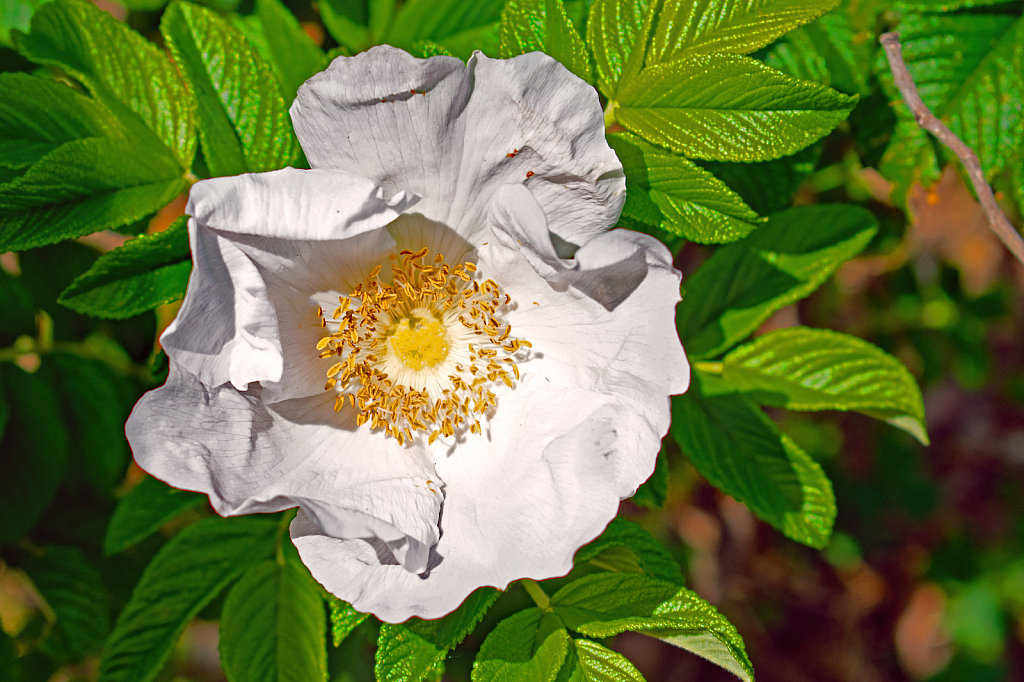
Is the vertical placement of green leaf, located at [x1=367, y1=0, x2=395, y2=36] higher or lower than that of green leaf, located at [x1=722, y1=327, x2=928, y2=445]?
higher

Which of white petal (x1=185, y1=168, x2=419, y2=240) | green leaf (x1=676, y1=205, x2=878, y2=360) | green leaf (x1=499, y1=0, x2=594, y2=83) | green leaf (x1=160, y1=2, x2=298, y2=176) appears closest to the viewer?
white petal (x1=185, y1=168, x2=419, y2=240)

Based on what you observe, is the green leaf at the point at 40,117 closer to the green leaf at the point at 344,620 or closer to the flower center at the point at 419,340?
the flower center at the point at 419,340

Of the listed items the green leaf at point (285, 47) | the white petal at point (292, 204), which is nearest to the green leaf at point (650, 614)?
the white petal at point (292, 204)

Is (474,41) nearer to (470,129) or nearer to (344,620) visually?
(470,129)

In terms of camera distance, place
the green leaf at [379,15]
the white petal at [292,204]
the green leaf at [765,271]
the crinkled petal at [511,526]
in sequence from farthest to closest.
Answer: the green leaf at [379,15] < the green leaf at [765,271] < the crinkled petal at [511,526] < the white petal at [292,204]

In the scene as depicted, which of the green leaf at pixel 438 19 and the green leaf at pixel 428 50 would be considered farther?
the green leaf at pixel 438 19

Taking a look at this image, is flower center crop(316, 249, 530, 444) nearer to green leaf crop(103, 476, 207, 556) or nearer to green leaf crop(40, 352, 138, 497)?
green leaf crop(103, 476, 207, 556)

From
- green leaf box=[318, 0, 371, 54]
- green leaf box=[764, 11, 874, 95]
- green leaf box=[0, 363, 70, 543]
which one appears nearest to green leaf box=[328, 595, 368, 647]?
green leaf box=[0, 363, 70, 543]
